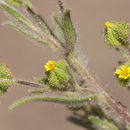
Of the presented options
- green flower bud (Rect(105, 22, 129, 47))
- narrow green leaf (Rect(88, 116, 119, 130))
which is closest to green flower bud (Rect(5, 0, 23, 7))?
green flower bud (Rect(105, 22, 129, 47))

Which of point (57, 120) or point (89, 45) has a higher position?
point (89, 45)

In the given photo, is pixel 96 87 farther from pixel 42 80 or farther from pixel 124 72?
pixel 42 80

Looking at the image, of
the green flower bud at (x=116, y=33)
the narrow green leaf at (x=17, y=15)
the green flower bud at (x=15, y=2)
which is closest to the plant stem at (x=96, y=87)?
the green flower bud at (x=116, y=33)

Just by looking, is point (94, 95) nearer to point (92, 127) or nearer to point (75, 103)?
point (75, 103)

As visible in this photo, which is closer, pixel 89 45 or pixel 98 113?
pixel 98 113

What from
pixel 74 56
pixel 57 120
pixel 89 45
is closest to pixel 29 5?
pixel 74 56

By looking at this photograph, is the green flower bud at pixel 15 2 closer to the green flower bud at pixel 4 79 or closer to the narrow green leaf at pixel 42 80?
the green flower bud at pixel 4 79
